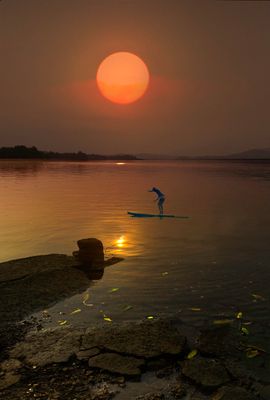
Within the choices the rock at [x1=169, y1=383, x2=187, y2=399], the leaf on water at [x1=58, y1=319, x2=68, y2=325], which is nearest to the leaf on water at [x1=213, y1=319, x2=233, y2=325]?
the rock at [x1=169, y1=383, x2=187, y2=399]

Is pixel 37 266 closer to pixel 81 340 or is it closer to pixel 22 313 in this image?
pixel 22 313

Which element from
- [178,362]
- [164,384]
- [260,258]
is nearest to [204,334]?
→ [178,362]

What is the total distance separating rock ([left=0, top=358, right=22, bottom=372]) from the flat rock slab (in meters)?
1.63

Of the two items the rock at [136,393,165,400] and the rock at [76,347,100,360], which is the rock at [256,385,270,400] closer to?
the rock at [136,393,165,400]

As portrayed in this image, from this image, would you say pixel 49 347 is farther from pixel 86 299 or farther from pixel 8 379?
pixel 86 299

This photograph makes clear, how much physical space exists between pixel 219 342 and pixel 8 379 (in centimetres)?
518

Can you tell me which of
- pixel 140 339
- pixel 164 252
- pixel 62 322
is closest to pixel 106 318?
pixel 62 322

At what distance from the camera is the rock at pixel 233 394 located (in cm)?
750

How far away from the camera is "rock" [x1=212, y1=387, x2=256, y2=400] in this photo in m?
7.50

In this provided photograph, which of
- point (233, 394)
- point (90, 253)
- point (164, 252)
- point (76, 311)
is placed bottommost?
point (164, 252)

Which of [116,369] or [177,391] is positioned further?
[116,369]

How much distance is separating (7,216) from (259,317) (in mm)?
25714

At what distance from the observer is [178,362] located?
888 cm

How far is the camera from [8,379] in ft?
26.3
